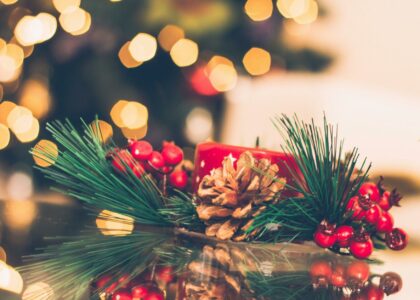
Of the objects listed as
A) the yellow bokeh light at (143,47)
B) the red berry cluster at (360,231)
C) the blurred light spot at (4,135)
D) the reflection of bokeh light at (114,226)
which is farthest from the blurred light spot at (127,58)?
the red berry cluster at (360,231)

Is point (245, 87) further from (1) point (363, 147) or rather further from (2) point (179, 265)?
(2) point (179, 265)

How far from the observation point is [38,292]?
13.4 inches

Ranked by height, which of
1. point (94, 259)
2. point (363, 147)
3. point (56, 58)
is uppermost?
point (56, 58)

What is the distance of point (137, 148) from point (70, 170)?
0.26 feet

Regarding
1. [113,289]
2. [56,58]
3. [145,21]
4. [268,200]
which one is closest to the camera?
[113,289]

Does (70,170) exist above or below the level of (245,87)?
below

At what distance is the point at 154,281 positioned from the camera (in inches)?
15.3

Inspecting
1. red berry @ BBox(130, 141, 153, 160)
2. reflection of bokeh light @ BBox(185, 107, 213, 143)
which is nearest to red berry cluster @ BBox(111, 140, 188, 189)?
red berry @ BBox(130, 141, 153, 160)

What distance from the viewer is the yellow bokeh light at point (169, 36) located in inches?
50.9

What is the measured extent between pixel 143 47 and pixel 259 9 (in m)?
0.28

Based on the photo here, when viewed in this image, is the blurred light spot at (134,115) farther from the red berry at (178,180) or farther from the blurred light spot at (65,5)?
the red berry at (178,180)

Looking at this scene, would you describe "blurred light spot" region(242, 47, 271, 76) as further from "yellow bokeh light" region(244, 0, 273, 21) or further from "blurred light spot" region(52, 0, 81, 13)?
"blurred light spot" region(52, 0, 81, 13)

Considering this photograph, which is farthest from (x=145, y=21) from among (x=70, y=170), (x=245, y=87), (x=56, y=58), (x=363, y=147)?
(x=363, y=147)

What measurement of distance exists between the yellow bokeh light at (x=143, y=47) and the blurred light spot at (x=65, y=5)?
6.1 inches
